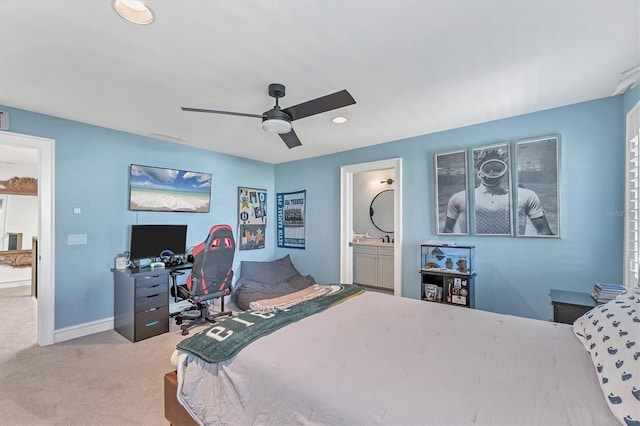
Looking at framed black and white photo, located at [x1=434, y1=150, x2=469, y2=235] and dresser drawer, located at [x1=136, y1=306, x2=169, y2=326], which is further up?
framed black and white photo, located at [x1=434, y1=150, x2=469, y2=235]

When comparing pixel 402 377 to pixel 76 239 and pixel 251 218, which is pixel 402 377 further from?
pixel 251 218

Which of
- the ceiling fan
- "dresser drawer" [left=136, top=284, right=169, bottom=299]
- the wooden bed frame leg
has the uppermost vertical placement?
the ceiling fan

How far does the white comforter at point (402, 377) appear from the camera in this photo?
3.56 ft

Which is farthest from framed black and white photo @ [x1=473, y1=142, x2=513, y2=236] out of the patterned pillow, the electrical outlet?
the electrical outlet

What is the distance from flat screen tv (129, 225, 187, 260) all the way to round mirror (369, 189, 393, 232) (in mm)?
3676

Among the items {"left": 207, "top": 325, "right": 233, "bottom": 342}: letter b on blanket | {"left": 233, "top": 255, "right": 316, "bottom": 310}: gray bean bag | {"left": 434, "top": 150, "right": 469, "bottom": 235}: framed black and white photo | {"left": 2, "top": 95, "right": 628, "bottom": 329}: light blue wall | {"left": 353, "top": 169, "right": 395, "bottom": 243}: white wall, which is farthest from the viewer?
{"left": 353, "top": 169, "right": 395, "bottom": 243}: white wall

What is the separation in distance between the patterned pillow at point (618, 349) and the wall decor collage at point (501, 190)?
1.56m

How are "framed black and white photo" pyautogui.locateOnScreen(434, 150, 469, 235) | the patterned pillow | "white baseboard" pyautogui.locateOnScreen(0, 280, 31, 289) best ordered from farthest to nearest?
"white baseboard" pyautogui.locateOnScreen(0, 280, 31, 289)
"framed black and white photo" pyautogui.locateOnScreen(434, 150, 469, 235)
the patterned pillow

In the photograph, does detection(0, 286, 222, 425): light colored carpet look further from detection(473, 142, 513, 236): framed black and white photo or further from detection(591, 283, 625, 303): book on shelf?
detection(473, 142, 513, 236): framed black and white photo

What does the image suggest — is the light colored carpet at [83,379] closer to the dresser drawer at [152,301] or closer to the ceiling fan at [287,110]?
the dresser drawer at [152,301]

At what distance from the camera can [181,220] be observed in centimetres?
434

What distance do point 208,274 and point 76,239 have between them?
153 cm

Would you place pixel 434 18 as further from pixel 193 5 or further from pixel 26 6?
pixel 26 6

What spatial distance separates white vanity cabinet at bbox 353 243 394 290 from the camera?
17.1 ft
